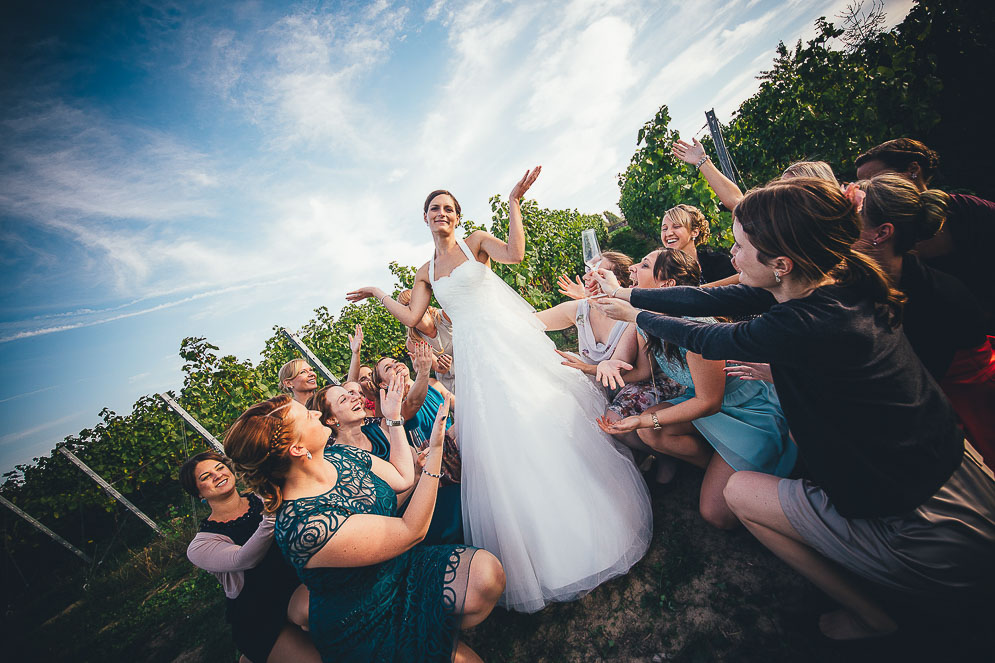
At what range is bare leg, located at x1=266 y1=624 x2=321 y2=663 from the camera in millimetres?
2102

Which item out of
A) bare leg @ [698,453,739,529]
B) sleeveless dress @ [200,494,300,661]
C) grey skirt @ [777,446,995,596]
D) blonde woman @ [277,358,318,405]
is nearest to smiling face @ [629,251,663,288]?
bare leg @ [698,453,739,529]

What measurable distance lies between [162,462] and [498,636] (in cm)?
965

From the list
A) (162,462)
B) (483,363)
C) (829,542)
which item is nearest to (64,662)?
(162,462)

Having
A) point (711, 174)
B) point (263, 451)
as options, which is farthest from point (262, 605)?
point (711, 174)

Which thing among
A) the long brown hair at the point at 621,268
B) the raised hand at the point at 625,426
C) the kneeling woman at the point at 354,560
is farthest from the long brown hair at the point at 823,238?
the kneeling woman at the point at 354,560

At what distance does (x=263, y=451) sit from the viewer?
1620mm

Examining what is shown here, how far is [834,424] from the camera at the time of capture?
4.20ft

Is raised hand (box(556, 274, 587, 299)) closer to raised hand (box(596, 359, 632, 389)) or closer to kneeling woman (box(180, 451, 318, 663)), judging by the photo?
raised hand (box(596, 359, 632, 389))

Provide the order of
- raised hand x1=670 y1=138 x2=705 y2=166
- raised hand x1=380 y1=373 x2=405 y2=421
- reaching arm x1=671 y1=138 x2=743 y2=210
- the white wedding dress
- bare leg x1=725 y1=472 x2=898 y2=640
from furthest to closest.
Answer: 1. raised hand x1=670 y1=138 x2=705 y2=166
2. reaching arm x1=671 y1=138 x2=743 y2=210
3. raised hand x1=380 y1=373 x2=405 y2=421
4. the white wedding dress
5. bare leg x1=725 y1=472 x2=898 y2=640

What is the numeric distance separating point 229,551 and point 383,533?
1.31 metres

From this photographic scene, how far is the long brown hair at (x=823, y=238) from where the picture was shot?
121 cm

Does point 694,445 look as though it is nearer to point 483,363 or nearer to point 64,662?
point 483,363

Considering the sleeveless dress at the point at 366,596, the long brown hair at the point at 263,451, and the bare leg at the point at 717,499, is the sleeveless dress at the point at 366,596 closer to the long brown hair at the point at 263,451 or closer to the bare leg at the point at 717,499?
the long brown hair at the point at 263,451

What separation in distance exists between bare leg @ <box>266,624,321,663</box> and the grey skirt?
2.82 meters
